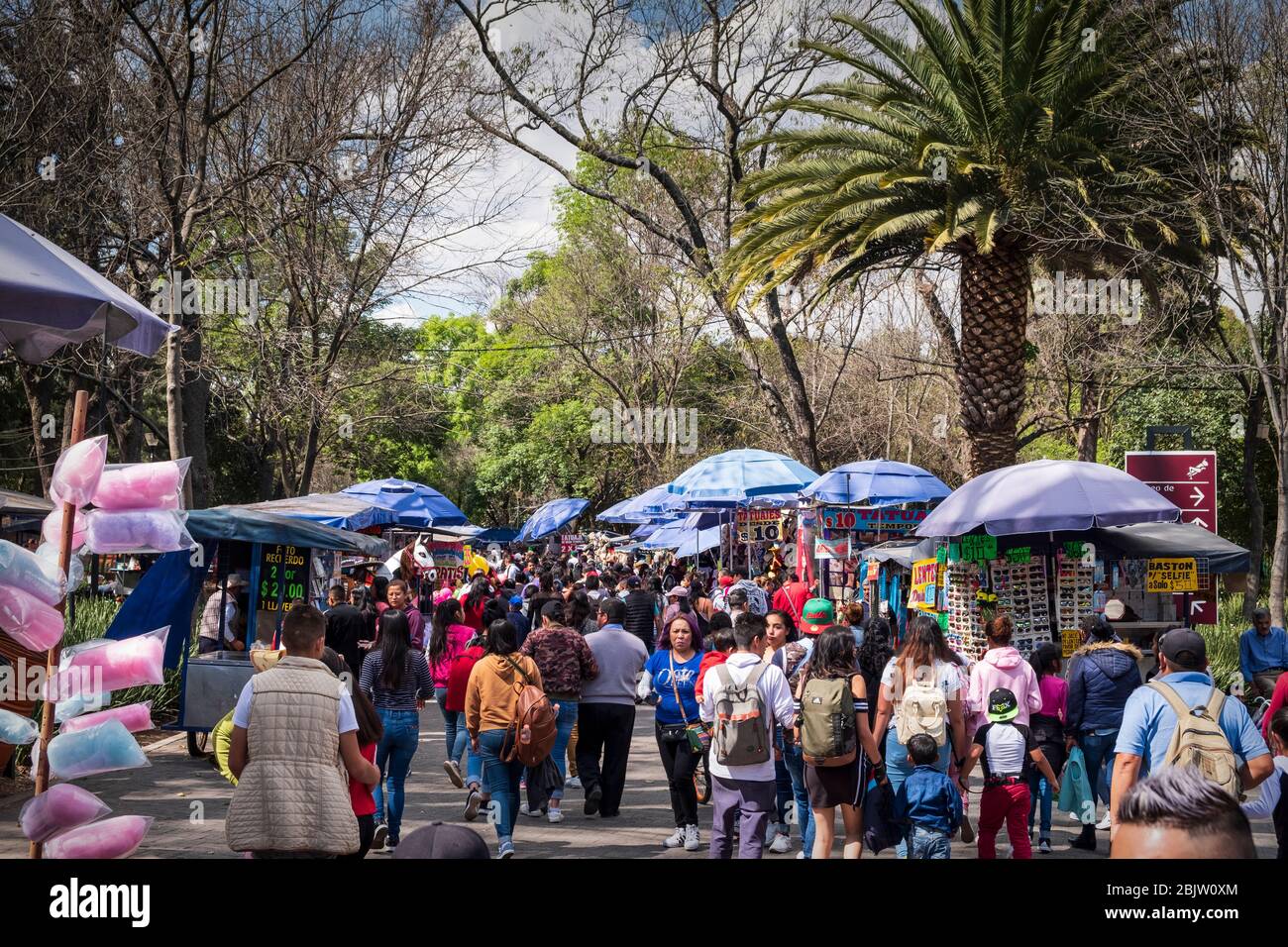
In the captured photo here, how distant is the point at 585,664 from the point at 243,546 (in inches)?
232

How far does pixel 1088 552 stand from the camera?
12.5 m

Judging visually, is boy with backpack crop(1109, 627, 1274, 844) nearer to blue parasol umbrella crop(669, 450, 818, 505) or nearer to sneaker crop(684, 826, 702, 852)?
sneaker crop(684, 826, 702, 852)

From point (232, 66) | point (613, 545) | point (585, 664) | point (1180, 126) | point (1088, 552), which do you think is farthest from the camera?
point (613, 545)

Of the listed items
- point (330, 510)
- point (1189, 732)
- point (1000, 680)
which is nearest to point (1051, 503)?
point (1000, 680)

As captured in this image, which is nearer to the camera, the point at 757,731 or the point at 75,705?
the point at 75,705

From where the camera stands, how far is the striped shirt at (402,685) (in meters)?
8.55

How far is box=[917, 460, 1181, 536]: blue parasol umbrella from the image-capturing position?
11.2 metres

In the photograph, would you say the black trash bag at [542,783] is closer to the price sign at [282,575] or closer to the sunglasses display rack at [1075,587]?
the price sign at [282,575]

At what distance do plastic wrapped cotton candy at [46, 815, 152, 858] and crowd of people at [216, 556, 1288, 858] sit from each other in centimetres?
41

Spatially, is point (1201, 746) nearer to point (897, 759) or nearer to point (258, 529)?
point (897, 759)

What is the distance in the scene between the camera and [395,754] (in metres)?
8.57

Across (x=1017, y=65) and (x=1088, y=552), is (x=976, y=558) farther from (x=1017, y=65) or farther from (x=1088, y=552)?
(x=1017, y=65)

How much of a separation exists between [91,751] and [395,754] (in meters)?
3.57
